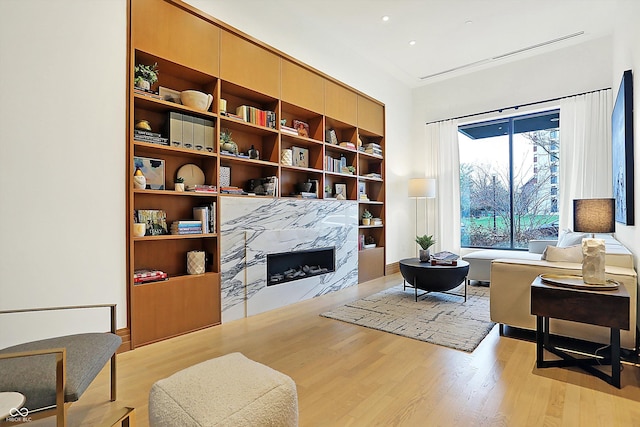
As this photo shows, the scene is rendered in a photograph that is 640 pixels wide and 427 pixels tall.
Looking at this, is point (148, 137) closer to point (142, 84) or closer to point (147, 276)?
point (142, 84)

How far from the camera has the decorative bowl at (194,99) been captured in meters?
3.18

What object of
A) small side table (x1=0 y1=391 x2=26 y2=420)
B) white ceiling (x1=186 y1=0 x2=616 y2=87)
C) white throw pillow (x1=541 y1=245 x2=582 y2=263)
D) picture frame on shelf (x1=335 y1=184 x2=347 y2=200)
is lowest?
small side table (x1=0 y1=391 x2=26 y2=420)

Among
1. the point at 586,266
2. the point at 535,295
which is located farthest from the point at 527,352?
the point at 586,266

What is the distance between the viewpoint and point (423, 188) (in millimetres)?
5934

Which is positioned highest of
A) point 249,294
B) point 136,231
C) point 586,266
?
point 136,231

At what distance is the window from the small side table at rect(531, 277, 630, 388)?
12.2 ft

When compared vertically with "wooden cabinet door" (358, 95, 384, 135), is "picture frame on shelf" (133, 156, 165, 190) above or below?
below

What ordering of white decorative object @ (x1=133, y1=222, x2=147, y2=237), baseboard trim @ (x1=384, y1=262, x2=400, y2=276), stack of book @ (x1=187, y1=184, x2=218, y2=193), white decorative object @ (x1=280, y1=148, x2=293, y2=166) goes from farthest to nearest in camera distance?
1. baseboard trim @ (x1=384, y1=262, x2=400, y2=276)
2. white decorative object @ (x1=280, y1=148, x2=293, y2=166)
3. stack of book @ (x1=187, y1=184, x2=218, y2=193)
4. white decorative object @ (x1=133, y1=222, x2=147, y2=237)

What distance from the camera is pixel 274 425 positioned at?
50.0 inches

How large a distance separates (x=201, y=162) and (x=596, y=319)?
343cm

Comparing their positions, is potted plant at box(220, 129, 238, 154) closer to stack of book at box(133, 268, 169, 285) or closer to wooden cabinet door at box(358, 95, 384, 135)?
stack of book at box(133, 268, 169, 285)

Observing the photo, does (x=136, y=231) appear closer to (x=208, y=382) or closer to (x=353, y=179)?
(x=208, y=382)

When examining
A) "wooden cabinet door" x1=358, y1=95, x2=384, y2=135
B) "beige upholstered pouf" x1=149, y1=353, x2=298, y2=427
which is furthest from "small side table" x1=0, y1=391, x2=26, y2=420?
"wooden cabinet door" x1=358, y1=95, x2=384, y2=135

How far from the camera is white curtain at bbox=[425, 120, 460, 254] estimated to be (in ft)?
20.2
